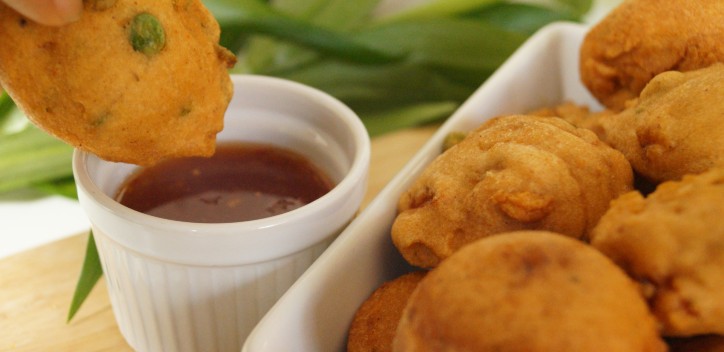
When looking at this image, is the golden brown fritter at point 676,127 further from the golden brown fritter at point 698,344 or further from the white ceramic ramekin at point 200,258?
the white ceramic ramekin at point 200,258

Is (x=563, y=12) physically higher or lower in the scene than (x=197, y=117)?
lower

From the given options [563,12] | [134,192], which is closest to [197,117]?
[134,192]

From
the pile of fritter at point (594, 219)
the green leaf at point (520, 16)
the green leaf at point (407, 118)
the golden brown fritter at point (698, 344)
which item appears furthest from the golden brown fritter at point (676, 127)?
the green leaf at point (520, 16)

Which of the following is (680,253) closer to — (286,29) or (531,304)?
(531,304)

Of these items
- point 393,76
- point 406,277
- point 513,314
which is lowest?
point 393,76

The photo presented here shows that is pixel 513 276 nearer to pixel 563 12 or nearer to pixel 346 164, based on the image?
pixel 346 164

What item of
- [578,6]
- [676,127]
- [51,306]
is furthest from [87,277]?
[578,6]

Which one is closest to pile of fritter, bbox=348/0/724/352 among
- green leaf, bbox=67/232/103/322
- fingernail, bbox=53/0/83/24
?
fingernail, bbox=53/0/83/24

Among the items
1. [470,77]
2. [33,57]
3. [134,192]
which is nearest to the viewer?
[33,57]
